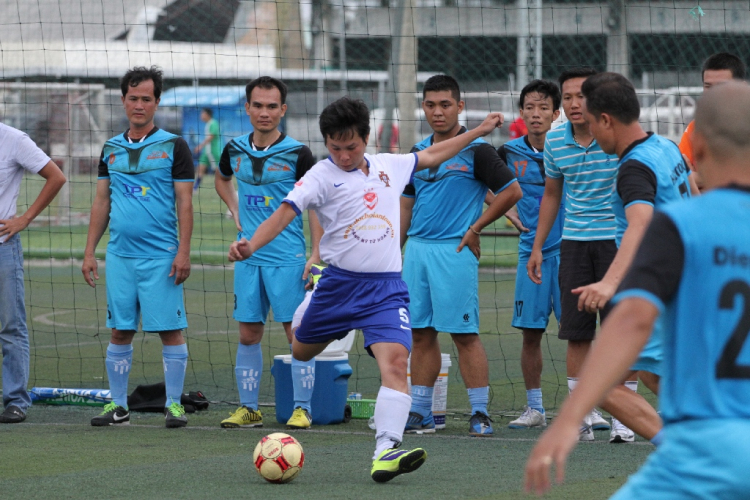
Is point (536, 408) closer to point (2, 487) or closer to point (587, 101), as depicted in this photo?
point (587, 101)

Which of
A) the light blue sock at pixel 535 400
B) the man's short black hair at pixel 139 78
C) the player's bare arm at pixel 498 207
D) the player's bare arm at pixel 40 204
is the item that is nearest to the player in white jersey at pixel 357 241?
the player's bare arm at pixel 498 207

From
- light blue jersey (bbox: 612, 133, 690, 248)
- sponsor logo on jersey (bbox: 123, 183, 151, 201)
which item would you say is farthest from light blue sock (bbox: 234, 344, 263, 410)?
light blue jersey (bbox: 612, 133, 690, 248)

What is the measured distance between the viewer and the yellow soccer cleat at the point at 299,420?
6.88 m

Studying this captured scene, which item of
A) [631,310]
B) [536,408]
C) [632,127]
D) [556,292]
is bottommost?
[536,408]

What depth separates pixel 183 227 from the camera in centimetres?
705

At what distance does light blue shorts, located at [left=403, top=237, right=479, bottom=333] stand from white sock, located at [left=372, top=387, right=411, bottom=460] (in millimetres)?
1474

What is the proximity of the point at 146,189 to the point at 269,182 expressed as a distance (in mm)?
792

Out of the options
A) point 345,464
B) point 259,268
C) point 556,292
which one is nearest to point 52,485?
point 345,464

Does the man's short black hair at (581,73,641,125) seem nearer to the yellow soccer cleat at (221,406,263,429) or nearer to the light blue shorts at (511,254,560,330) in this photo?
the light blue shorts at (511,254,560,330)

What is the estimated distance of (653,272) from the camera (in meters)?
2.37

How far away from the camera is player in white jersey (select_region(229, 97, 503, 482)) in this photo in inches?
215

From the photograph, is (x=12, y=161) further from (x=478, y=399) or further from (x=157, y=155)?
(x=478, y=399)

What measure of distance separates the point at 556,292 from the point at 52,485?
3428mm

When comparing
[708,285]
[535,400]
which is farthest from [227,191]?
[708,285]
